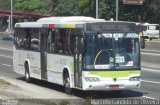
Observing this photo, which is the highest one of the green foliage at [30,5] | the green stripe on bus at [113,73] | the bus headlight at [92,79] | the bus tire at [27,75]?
the green stripe on bus at [113,73]

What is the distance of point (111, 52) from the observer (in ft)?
59.5

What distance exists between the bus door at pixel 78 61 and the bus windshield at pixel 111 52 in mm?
335

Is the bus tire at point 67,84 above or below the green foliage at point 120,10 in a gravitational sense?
above

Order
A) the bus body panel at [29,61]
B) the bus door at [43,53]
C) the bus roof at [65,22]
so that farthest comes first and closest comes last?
the bus body panel at [29,61]
the bus door at [43,53]
the bus roof at [65,22]

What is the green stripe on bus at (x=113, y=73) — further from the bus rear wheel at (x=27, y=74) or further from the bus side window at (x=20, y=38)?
the bus side window at (x=20, y=38)

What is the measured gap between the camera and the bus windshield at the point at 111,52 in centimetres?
1803

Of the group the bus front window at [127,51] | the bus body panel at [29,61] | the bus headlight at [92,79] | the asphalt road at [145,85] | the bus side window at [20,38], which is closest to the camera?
the bus headlight at [92,79]

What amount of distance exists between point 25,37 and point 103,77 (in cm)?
714

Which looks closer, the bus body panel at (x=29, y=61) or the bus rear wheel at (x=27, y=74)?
the bus body panel at (x=29, y=61)

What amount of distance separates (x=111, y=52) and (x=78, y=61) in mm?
1131

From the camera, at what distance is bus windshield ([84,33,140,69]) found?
18031mm

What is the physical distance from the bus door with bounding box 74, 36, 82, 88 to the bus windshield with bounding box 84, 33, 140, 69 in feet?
1.10

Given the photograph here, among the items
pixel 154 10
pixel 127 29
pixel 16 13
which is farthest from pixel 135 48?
pixel 16 13

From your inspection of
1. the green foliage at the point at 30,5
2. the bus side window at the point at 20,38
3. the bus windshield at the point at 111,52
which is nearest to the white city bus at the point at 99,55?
the bus windshield at the point at 111,52
